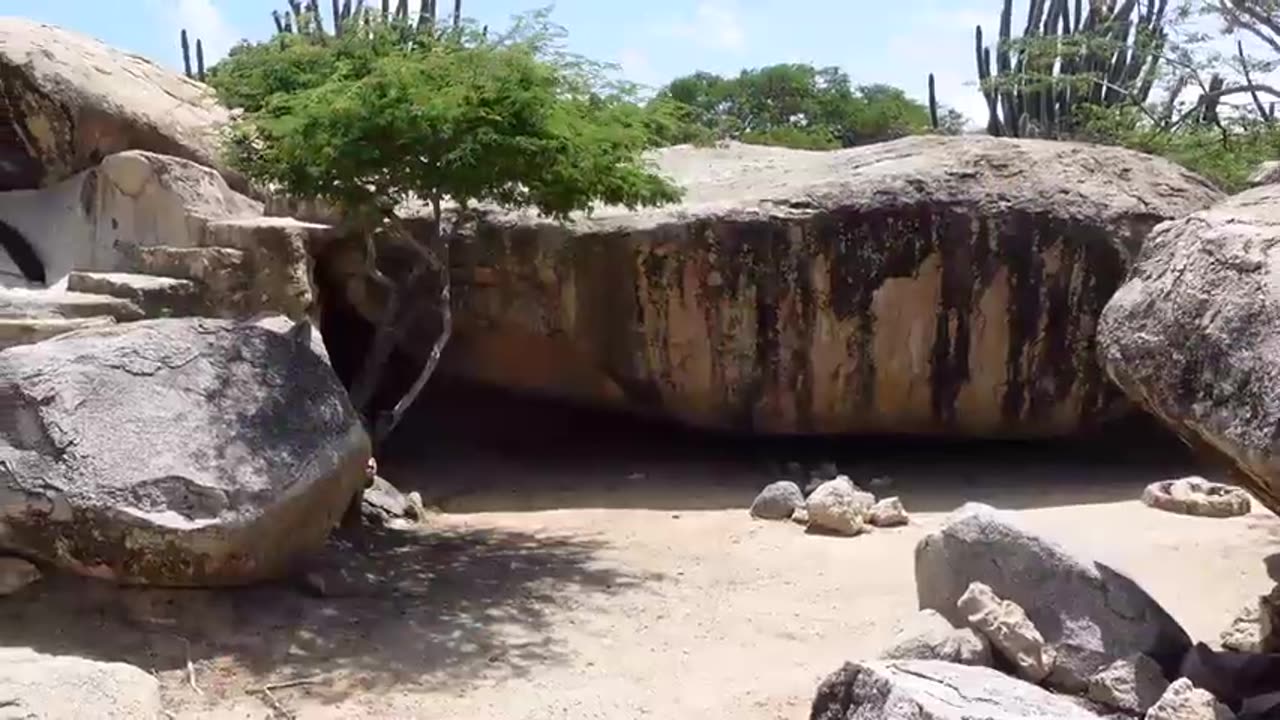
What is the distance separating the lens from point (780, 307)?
931 centimetres

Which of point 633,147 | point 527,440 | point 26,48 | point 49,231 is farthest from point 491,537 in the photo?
point 26,48

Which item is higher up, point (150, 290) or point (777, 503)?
point (150, 290)

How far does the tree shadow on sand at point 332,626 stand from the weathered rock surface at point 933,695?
1638mm

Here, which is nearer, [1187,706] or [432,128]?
[1187,706]

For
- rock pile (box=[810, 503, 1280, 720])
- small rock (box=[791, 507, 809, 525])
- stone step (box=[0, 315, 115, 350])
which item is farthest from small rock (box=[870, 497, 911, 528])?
stone step (box=[0, 315, 115, 350])

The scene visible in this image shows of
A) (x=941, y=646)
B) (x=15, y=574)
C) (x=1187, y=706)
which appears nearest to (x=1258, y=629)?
(x=1187, y=706)

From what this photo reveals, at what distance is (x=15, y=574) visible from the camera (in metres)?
5.64

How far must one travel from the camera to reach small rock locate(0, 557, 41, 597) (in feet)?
18.4

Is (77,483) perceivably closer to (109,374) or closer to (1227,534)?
(109,374)

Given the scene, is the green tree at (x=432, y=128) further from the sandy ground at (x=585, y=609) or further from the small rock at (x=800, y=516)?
the small rock at (x=800, y=516)

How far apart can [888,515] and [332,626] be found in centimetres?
342

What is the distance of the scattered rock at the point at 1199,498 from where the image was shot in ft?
26.1

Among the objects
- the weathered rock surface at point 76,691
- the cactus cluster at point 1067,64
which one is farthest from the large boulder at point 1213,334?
the cactus cluster at point 1067,64

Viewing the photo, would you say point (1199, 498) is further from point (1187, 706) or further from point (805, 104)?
point (805, 104)
